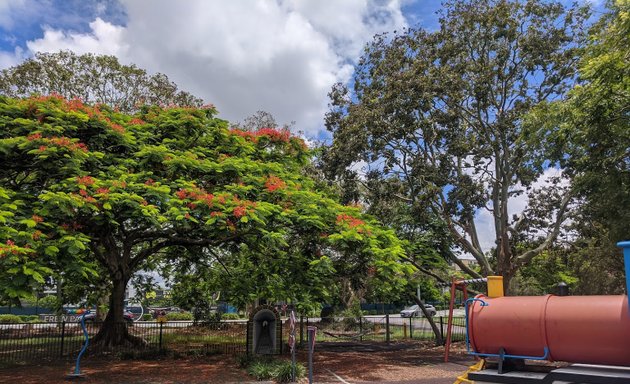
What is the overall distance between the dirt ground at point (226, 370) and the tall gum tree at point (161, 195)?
2643 millimetres

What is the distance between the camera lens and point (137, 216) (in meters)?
11.8

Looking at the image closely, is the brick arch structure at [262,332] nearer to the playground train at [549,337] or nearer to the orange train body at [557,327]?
the playground train at [549,337]

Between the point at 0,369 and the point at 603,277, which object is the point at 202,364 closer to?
the point at 0,369

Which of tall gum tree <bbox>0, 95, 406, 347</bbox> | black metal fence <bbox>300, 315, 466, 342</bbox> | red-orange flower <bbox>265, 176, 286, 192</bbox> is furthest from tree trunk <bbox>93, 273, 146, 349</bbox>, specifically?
black metal fence <bbox>300, 315, 466, 342</bbox>

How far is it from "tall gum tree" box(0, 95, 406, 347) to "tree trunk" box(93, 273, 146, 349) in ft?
0.15

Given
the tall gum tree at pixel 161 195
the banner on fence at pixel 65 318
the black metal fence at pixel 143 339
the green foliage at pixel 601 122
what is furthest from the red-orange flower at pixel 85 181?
the green foliage at pixel 601 122

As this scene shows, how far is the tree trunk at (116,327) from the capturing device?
57.5 feet

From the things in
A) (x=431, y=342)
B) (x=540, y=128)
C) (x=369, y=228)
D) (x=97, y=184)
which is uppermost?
(x=540, y=128)

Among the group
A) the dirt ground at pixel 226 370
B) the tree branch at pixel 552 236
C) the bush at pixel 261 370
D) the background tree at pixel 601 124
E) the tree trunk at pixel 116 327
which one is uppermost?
the background tree at pixel 601 124

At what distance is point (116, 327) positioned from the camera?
695 inches

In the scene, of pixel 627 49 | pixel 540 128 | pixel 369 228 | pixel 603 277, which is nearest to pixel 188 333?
pixel 369 228

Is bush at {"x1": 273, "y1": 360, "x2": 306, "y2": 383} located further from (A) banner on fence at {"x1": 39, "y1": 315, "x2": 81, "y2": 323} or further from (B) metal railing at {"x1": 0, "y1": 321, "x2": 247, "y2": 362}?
(A) banner on fence at {"x1": 39, "y1": 315, "x2": 81, "y2": 323}

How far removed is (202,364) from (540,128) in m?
13.1

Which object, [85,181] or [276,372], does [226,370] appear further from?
[85,181]
